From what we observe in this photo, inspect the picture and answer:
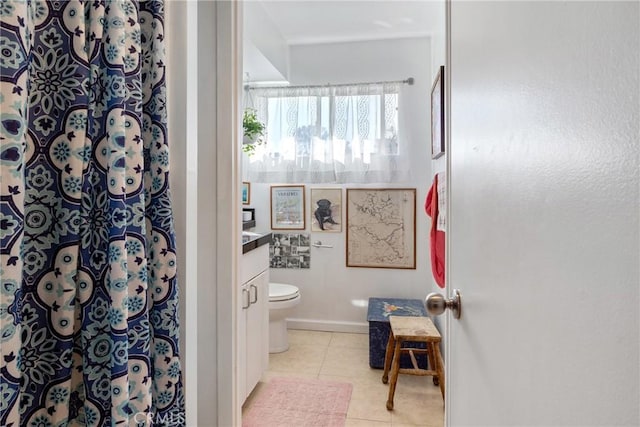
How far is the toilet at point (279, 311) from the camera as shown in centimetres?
268

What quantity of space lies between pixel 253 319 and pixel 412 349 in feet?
3.29

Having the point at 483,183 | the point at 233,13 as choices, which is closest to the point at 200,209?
the point at 233,13

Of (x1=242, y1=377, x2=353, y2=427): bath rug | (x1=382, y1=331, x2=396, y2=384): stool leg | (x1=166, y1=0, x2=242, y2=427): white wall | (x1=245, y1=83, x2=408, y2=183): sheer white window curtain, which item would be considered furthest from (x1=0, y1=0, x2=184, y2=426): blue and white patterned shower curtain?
(x1=245, y1=83, x2=408, y2=183): sheer white window curtain

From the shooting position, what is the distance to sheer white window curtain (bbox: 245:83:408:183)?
126 inches

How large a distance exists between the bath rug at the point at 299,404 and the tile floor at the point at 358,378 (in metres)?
0.05

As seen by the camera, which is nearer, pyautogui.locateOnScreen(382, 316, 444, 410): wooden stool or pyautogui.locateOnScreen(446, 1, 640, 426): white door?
pyautogui.locateOnScreen(446, 1, 640, 426): white door

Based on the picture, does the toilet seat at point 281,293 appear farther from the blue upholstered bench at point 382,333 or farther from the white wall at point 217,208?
the white wall at point 217,208

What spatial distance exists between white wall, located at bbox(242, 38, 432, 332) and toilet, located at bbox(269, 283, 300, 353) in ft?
1.78

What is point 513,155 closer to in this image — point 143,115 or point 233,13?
point 143,115

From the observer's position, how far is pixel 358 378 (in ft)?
8.11

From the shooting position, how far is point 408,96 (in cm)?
318

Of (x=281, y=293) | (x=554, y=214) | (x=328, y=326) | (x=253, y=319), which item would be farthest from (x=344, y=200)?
(x=554, y=214)

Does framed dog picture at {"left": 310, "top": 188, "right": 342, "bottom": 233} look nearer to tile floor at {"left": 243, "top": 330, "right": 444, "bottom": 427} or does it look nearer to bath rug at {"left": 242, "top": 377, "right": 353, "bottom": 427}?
tile floor at {"left": 243, "top": 330, "right": 444, "bottom": 427}

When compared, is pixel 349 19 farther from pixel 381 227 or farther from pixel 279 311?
pixel 279 311
